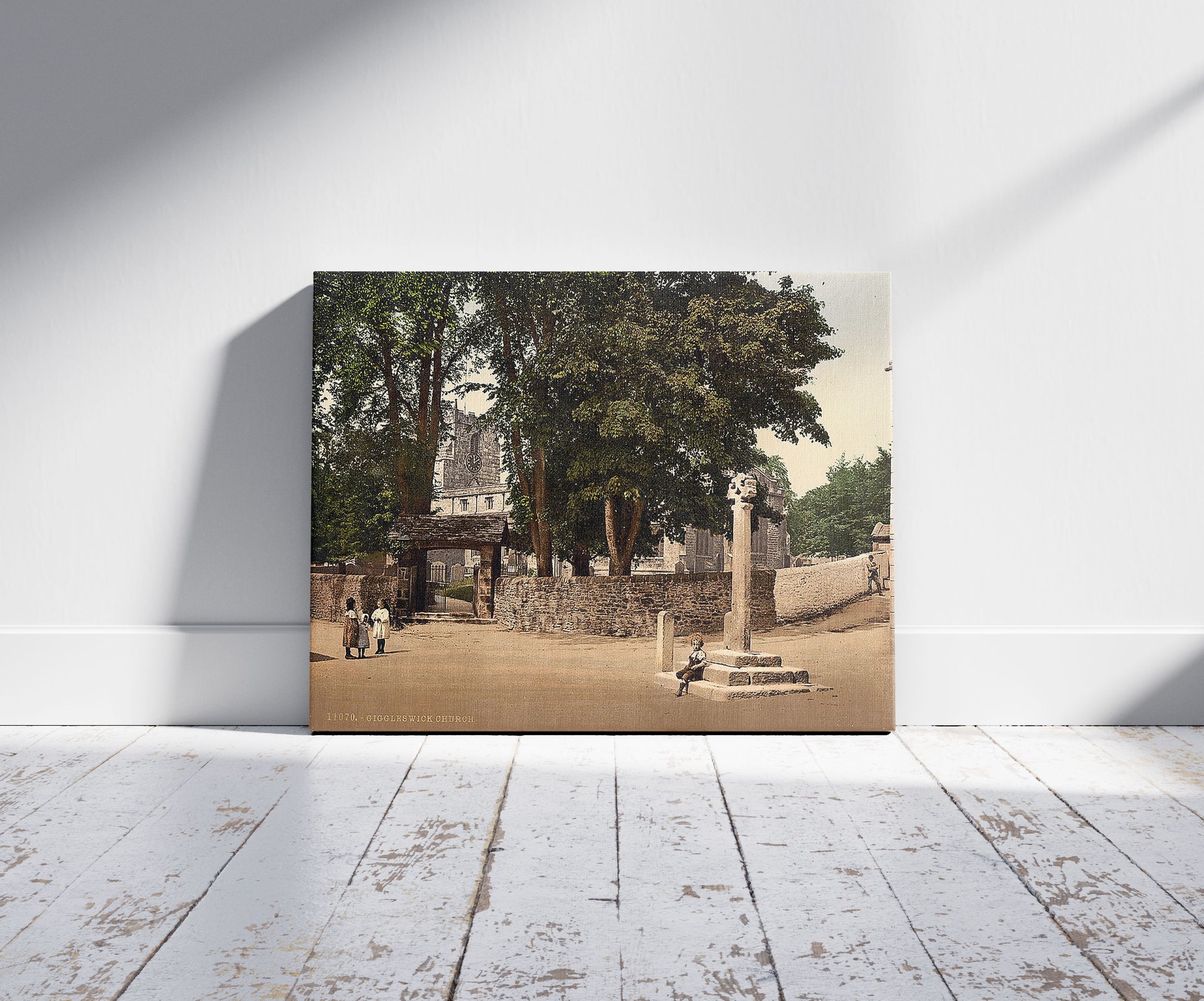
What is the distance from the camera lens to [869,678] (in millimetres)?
3170

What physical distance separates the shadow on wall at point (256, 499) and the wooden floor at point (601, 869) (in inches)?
17.2

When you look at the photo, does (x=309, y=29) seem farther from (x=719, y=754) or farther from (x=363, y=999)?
(x=363, y=999)

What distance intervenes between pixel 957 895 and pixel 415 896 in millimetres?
1038

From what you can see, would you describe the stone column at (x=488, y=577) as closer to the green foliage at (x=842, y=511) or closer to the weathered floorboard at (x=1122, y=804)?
the green foliage at (x=842, y=511)

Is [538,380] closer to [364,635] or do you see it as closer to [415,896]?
[364,635]

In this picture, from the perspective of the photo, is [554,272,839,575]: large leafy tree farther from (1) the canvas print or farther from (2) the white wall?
(2) the white wall

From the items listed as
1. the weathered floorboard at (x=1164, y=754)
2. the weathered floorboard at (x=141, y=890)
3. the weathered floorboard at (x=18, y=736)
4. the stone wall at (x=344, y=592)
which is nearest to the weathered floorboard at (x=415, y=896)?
the weathered floorboard at (x=141, y=890)

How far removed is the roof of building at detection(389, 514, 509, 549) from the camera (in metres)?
3.15

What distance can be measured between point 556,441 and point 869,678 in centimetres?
126

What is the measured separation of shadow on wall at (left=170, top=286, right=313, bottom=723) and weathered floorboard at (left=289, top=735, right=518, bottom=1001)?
887 mm

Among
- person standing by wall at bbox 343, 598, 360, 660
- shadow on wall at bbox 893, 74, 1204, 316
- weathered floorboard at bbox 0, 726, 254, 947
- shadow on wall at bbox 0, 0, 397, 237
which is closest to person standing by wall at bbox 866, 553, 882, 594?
shadow on wall at bbox 893, 74, 1204, 316

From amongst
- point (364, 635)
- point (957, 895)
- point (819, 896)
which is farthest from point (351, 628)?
point (957, 895)

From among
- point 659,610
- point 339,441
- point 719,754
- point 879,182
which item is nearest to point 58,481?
point 339,441

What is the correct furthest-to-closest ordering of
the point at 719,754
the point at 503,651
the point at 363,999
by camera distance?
the point at 503,651, the point at 719,754, the point at 363,999
